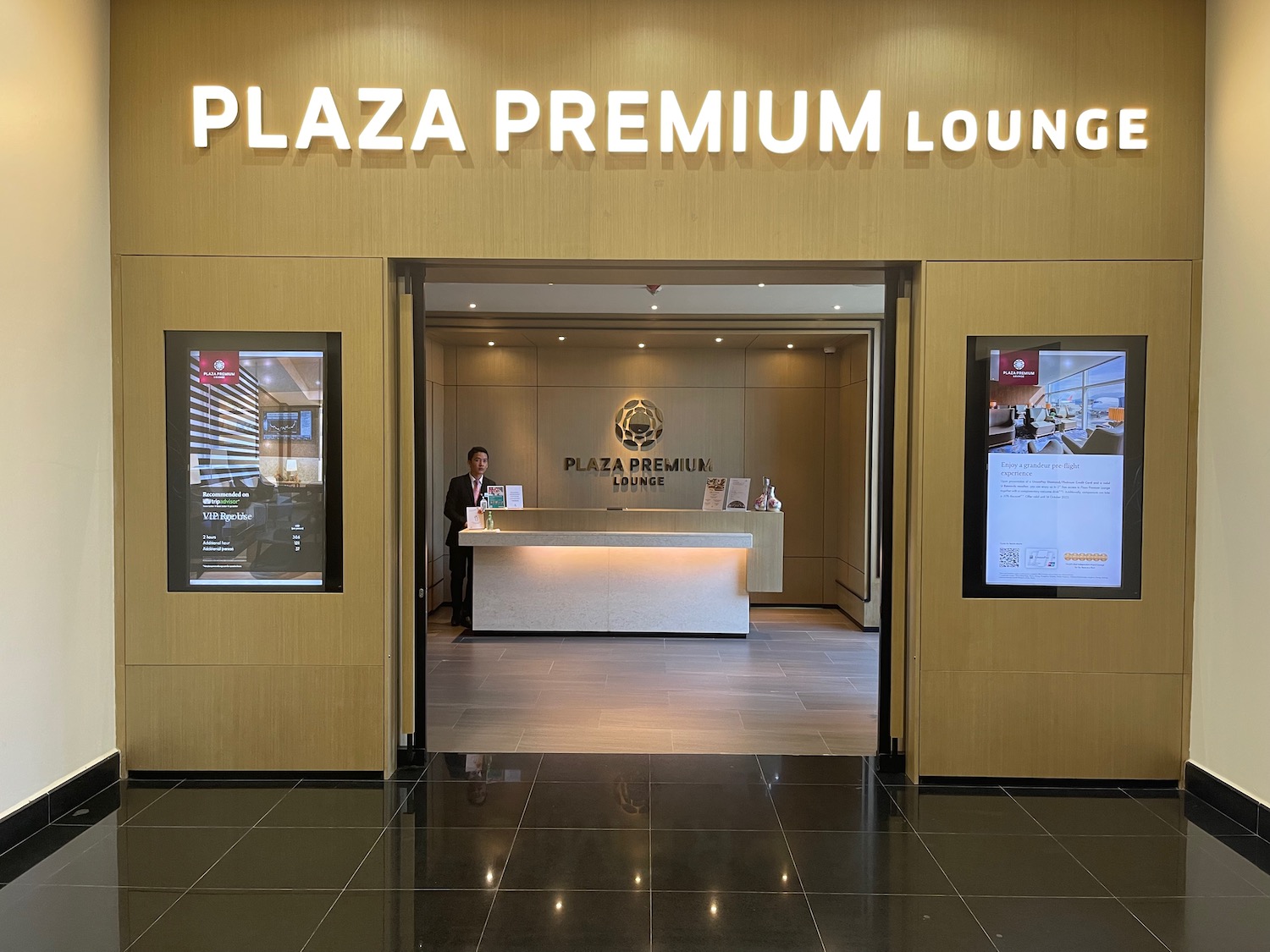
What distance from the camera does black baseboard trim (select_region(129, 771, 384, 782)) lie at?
4770 millimetres

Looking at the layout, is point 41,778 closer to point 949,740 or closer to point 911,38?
point 949,740

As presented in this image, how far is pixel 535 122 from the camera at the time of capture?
4.70 m

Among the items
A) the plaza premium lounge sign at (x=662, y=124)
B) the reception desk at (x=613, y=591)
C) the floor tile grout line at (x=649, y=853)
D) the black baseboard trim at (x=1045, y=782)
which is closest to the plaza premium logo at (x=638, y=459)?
the reception desk at (x=613, y=591)

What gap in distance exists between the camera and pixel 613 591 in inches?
353

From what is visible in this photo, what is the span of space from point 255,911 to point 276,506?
6.96 ft

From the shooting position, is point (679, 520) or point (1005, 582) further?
point (679, 520)

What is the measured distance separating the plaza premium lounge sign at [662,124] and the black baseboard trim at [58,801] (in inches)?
129

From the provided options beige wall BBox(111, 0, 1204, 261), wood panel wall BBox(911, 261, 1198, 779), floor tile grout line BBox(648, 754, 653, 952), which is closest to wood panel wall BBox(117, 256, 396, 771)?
beige wall BBox(111, 0, 1204, 261)

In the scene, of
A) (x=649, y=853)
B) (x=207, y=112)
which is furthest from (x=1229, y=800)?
(x=207, y=112)

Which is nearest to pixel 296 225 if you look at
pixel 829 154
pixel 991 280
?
pixel 829 154

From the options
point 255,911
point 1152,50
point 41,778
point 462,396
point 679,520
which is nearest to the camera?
point 255,911

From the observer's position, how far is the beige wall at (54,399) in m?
3.93

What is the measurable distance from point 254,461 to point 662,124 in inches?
112

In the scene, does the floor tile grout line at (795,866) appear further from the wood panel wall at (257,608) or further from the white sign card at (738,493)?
the white sign card at (738,493)
